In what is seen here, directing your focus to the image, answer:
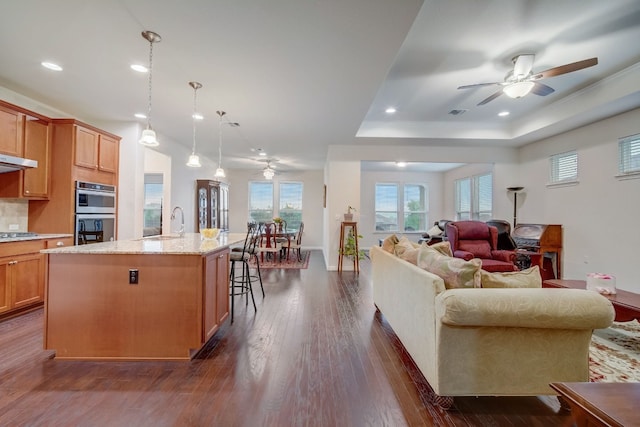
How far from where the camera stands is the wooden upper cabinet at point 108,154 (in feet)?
13.4

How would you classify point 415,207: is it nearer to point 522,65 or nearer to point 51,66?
point 522,65

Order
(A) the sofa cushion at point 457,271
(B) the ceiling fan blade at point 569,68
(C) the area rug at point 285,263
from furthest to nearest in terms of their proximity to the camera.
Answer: (C) the area rug at point 285,263 < (B) the ceiling fan blade at point 569,68 < (A) the sofa cushion at point 457,271

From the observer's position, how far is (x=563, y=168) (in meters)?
5.05

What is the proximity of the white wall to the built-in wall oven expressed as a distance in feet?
24.4

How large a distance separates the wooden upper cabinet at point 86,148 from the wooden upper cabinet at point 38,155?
0.29m

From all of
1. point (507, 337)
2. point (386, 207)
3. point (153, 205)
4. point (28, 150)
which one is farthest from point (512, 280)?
point (386, 207)

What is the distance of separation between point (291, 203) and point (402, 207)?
375 cm

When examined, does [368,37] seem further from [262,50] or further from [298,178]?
[298,178]

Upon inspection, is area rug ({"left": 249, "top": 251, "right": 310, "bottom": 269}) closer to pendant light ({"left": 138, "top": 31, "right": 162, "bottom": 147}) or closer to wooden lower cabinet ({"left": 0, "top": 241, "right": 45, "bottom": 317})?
wooden lower cabinet ({"left": 0, "top": 241, "right": 45, "bottom": 317})

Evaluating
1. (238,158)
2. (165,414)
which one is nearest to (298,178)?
(238,158)

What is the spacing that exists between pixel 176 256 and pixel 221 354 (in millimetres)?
910

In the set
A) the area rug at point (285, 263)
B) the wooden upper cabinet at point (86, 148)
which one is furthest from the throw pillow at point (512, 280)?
the wooden upper cabinet at point (86, 148)

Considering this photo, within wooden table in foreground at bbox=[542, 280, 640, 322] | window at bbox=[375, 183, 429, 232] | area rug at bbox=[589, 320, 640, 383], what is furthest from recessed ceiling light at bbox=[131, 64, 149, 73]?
window at bbox=[375, 183, 429, 232]

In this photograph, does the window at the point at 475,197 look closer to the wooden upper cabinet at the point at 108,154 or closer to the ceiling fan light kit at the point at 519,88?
the ceiling fan light kit at the point at 519,88
